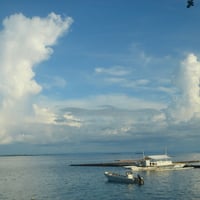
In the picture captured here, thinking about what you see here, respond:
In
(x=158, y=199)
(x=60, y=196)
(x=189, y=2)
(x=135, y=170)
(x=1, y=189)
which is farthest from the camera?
(x=135, y=170)

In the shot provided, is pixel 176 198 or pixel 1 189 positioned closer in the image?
pixel 176 198

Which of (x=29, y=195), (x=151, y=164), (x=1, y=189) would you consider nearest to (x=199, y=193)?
(x=29, y=195)

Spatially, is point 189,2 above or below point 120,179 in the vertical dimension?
above

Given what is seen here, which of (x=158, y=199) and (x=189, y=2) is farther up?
(x=189, y=2)

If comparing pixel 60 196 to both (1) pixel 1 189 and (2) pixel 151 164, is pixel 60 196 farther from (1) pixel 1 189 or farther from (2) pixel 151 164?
(2) pixel 151 164

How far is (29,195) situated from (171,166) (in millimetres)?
78354

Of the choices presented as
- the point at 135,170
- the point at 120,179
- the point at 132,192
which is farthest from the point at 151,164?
the point at 132,192

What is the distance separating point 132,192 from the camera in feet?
269

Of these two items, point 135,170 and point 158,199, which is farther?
point 135,170

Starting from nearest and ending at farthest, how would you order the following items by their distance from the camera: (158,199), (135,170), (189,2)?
(189,2)
(158,199)
(135,170)

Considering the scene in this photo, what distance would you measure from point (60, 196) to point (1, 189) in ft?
69.9

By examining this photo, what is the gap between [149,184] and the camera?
95625mm

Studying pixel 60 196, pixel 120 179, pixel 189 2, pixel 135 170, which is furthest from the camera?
pixel 135 170

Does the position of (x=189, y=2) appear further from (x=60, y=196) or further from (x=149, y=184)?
(x=149, y=184)
